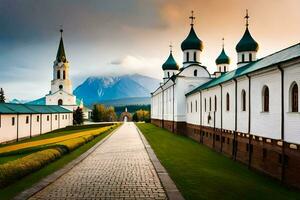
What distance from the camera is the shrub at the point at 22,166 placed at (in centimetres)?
1169

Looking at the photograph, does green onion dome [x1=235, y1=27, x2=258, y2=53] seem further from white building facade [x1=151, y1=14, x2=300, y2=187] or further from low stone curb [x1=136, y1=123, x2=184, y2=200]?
low stone curb [x1=136, y1=123, x2=184, y2=200]

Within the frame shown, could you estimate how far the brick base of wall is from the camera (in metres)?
13.5

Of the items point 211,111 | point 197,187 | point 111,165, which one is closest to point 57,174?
point 111,165

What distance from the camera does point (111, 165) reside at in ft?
52.7

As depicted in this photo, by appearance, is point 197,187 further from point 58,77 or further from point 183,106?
point 58,77

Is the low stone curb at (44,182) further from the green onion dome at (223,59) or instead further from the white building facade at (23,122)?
the green onion dome at (223,59)

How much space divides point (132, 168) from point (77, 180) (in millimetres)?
3290

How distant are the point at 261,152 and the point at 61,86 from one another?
6285 cm

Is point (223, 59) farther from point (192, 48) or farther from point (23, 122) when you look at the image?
point (23, 122)

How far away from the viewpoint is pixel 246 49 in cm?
3303

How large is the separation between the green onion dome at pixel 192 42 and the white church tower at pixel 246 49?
31.7 ft

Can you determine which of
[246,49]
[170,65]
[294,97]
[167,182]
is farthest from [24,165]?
[170,65]

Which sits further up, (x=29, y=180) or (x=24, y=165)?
(x=24, y=165)

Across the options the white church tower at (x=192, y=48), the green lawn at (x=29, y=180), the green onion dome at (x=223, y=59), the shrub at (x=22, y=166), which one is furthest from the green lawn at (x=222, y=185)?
the green onion dome at (x=223, y=59)
